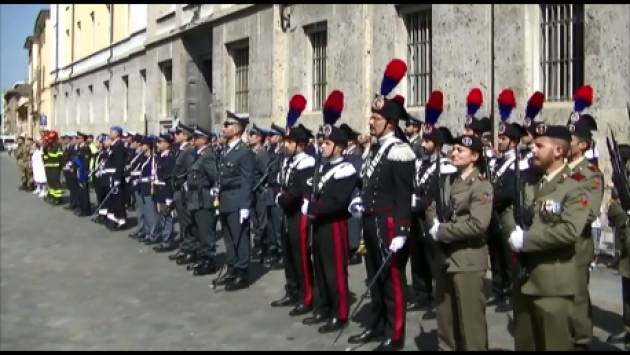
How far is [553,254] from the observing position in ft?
15.9

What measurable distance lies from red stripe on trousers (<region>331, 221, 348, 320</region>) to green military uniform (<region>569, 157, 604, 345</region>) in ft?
7.18

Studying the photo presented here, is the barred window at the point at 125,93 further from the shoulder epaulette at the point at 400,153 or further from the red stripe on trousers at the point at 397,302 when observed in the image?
the red stripe on trousers at the point at 397,302

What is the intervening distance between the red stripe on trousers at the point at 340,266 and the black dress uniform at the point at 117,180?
8.95m

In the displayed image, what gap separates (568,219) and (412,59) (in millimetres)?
9930

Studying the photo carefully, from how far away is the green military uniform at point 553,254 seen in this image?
4707 millimetres

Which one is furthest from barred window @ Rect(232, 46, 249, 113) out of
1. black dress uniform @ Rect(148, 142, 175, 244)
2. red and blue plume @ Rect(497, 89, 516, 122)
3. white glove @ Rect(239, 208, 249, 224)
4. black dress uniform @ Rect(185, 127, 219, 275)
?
red and blue plume @ Rect(497, 89, 516, 122)

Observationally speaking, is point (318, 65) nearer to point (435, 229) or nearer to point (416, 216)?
point (416, 216)

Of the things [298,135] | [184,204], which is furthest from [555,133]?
[184,204]

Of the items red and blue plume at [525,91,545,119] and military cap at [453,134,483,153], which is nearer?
military cap at [453,134,483,153]

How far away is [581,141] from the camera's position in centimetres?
638

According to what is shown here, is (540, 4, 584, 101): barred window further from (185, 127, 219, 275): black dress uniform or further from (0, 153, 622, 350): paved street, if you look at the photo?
→ (185, 127, 219, 275): black dress uniform

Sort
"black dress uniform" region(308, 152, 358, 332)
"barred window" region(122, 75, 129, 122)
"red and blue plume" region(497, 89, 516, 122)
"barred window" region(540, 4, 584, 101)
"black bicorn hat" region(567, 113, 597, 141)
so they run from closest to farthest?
1. "black bicorn hat" region(567, 113, 597, 141)
2. "black dress uniform" region(308, 152, 358, 332)
3. "red and blue plume" region(497, 89, 516, 122)
4. "barred window" region(540, 4, 584, 101)
5. "barred window" region(122, 75, 129, 122)

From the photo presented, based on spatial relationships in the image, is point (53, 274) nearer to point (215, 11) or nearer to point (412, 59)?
point (412, 59)

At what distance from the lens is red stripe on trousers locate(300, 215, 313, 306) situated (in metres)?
8.00
